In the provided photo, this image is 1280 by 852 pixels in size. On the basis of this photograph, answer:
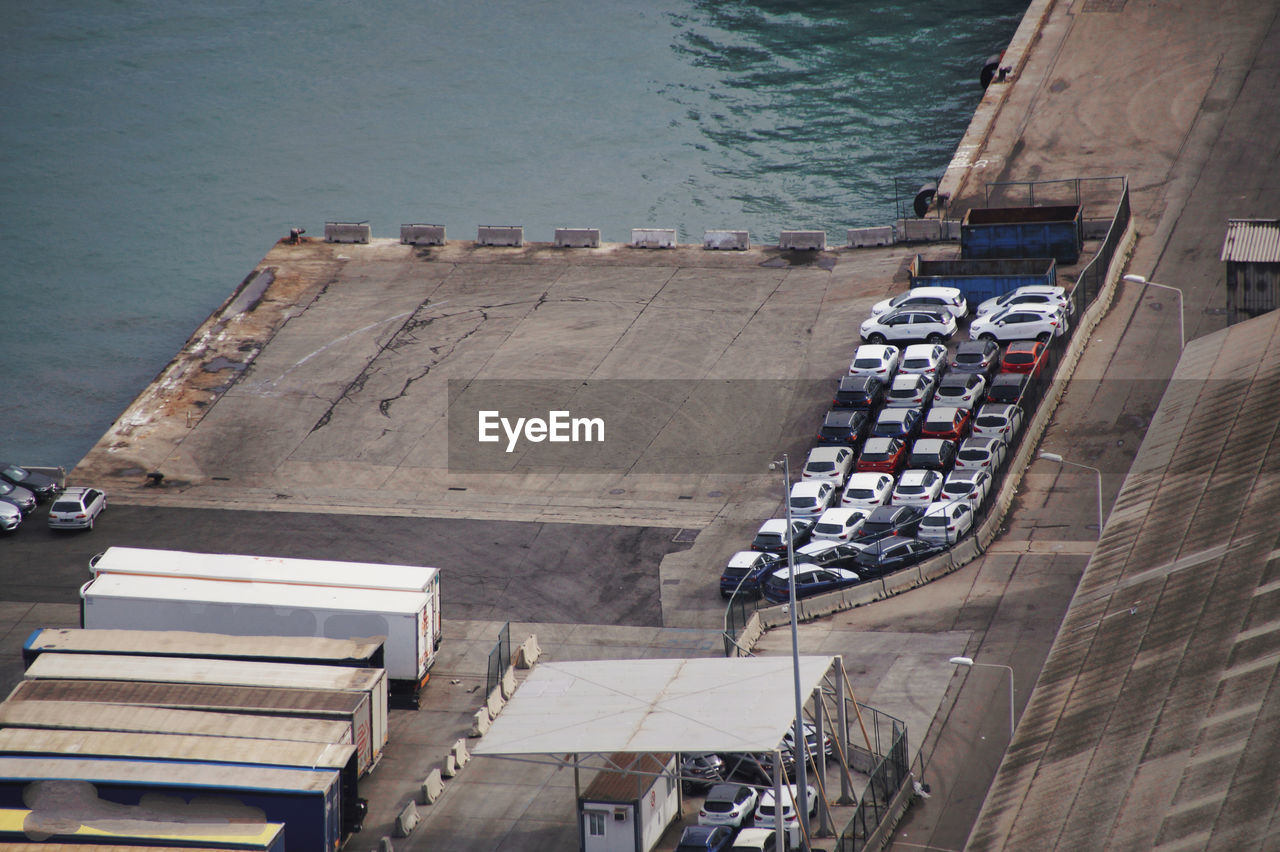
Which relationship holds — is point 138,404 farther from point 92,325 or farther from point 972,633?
point 972,633

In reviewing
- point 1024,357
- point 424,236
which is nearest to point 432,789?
point 1024,357

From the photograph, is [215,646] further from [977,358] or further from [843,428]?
[977,358]

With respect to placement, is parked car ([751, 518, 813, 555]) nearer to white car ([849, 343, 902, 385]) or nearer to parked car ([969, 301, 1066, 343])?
white car ([849, 343, 902, 385])

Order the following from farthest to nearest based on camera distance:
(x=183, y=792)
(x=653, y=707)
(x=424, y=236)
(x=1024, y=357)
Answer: (x=424, y=236) → (x=1024, y=357) → (x=183, y=792) → (x=653, y=707)

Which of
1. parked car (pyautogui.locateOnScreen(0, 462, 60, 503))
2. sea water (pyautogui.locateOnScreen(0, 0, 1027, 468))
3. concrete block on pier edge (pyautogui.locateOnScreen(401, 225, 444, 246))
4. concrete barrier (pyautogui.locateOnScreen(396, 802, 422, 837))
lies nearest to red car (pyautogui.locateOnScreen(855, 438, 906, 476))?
concrete barrier (pyautogui.locateOnScreen(396, 802, 422, 837))

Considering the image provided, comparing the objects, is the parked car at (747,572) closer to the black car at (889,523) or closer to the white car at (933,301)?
the black car at (889,523)

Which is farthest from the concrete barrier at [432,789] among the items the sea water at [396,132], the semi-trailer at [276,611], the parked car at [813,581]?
the sea water at [396,132]
